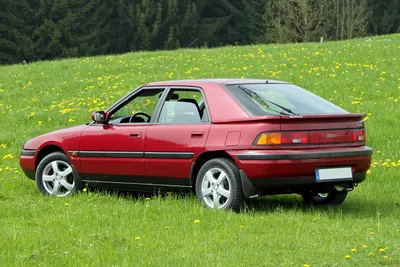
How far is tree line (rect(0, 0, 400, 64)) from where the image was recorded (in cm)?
5453

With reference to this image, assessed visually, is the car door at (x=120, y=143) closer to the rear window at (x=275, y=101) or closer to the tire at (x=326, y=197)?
A: the rear window at (x=275, y=101)

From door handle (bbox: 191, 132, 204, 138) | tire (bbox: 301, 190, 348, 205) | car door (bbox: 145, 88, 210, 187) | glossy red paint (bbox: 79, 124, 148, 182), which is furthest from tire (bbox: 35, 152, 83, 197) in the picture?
tire (bbox: 301, 190, 348, 205)

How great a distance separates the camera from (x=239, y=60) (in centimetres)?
2289

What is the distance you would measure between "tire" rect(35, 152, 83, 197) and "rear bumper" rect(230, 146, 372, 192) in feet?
8.54

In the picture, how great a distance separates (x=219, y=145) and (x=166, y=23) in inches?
2131

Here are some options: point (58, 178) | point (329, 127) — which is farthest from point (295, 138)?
point (58, 178)

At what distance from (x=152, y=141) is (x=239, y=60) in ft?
48.6

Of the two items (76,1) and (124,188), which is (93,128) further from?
(76,1)

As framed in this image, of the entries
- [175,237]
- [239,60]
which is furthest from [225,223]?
[239,60]

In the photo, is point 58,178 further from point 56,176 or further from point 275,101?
point 275,101

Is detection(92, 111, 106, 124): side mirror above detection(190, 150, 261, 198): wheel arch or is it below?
above

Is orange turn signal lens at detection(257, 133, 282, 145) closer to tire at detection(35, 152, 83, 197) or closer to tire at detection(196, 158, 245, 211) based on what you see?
tire at detection(196, 158, 245, 211)

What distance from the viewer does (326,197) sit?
28.8 feet

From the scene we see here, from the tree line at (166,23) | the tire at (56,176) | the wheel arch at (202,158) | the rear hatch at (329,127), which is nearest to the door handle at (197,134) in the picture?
the wheel arch at (202,158)
